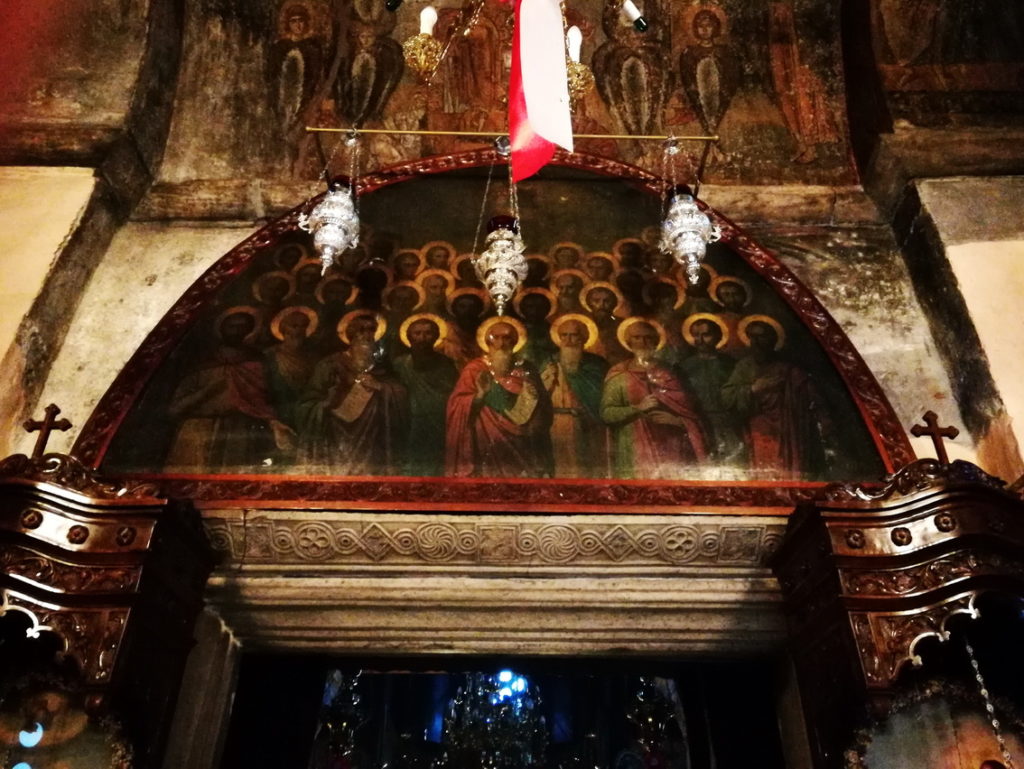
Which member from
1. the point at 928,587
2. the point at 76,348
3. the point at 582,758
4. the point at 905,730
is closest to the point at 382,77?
the point at 76,348

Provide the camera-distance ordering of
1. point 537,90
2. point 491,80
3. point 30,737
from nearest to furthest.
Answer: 1. point 537,90
2. point 30,737
3. point 491,80

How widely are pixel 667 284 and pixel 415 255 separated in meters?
1.52

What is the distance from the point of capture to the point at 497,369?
4.40 meters

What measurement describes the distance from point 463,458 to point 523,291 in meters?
1.17

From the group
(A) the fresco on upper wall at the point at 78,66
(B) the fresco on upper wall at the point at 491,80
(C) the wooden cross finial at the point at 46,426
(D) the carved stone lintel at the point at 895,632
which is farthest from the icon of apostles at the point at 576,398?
(A) the fresco on upper wall at the point at 78,66

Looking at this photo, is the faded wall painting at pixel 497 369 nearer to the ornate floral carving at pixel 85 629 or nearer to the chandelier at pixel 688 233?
the chandelier at pixel 688 233

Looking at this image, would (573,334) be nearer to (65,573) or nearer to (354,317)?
(354,317)

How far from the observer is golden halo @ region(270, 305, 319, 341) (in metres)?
4.56

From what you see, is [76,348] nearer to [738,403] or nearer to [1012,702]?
[738,403]

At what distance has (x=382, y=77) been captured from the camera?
17.9ft

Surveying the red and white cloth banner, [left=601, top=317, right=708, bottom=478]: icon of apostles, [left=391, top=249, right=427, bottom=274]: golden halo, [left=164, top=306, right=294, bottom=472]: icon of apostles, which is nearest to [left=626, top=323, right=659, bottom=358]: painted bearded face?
[left=601, top=317, right=708, bottom=478]: icon of apostles

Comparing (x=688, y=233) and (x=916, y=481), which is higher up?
(x=688, y=233)

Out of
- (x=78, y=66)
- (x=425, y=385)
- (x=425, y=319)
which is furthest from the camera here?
(x=78, y=66)

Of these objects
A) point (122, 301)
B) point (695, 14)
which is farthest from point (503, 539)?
point (695, 14)
